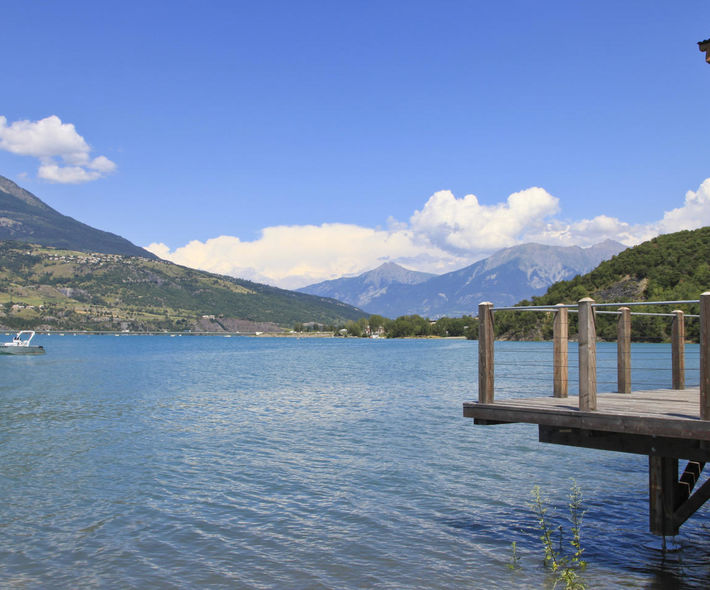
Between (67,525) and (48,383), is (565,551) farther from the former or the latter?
(48,383)

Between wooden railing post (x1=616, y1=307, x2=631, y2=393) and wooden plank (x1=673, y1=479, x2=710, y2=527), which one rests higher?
wooden railing post (x1=616, y1=307, x2=631, y2=393)

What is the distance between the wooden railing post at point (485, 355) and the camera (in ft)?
42.0

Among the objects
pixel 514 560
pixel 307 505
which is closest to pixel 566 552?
pixel 514 560

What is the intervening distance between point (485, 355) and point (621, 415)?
302cm

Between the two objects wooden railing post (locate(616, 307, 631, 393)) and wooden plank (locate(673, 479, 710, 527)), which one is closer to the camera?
wooden plank (locate(673, 479, 710, 527))

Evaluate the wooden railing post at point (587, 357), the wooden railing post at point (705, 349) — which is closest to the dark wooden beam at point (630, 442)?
the wooden railing post at point (587, 357)

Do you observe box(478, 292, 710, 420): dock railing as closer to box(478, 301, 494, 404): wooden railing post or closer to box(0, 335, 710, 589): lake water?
box(478, 301, 494, 404): wooden railing post

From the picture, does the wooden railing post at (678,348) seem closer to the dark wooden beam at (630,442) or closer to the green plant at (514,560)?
the dark wooden beam at (630,442)

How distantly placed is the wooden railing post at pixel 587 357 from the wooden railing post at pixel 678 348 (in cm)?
622

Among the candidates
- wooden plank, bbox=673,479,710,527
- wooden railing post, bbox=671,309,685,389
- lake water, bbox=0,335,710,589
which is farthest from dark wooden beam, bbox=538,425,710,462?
wooden railing post, bbox=671,309,685,389

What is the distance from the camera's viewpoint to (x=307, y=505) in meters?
18.3

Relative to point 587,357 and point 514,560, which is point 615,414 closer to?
point 587,357

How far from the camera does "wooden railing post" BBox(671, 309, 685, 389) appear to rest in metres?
16.2

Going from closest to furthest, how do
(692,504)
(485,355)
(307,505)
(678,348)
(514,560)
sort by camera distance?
(485,355) → (514,560) → (692,504) → (678,348) → (307,505)
